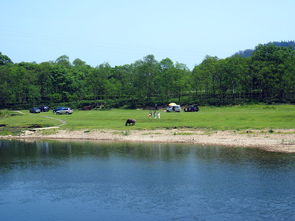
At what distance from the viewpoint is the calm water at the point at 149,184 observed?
29203 mm

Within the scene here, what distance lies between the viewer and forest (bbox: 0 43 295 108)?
117 metres

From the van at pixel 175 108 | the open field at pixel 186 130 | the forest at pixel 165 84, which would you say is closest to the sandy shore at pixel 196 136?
the open field at pixel 186 130

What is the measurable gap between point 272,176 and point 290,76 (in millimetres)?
80881

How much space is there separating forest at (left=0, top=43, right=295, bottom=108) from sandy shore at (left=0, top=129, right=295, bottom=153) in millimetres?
55801

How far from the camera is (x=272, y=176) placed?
37.5 metres

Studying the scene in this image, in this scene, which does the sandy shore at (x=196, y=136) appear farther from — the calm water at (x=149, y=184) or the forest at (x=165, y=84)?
the forest at (x=165, y=84)

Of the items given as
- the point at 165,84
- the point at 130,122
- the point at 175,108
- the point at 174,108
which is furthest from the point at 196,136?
the point at 165,84

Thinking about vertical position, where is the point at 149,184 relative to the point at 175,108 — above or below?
below

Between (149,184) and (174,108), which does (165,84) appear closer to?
(174,108)

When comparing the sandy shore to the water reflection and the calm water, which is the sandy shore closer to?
the water reflection

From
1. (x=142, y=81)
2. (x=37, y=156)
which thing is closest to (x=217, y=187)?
(x=37, y=156)

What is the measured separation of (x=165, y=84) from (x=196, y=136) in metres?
75.5

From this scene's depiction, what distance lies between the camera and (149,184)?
36.4 metres

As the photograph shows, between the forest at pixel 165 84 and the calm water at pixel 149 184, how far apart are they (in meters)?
70.0
